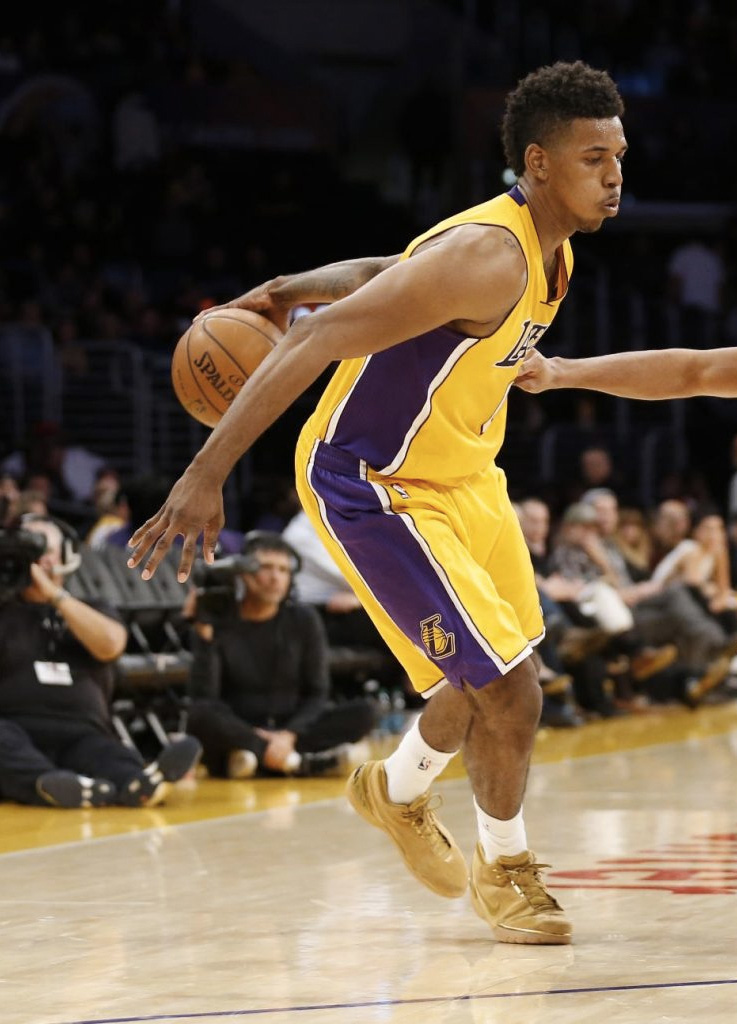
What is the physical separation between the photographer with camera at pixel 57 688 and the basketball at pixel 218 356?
2.51m

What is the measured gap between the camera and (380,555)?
170 inches

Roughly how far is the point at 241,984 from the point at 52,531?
391 cm

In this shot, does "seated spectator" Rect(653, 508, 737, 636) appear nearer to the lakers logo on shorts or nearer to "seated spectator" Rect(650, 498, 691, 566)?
"seated spectator" Rect(650, 498, 691, 566)

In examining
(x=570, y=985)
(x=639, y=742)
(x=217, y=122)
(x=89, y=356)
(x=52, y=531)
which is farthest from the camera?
(x=217, y=122)

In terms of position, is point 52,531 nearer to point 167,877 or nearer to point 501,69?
point 167,877

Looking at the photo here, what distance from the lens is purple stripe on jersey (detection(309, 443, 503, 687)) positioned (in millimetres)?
4203

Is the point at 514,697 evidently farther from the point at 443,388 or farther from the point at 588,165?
the point at 588,165

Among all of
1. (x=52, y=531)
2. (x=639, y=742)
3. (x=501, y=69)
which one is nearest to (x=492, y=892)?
(x=52, y=531)

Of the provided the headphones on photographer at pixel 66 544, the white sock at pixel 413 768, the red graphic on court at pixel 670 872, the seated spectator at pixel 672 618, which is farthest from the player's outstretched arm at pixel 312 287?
the seated spectator at pixel 672 618

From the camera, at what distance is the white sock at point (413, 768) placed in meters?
4.63

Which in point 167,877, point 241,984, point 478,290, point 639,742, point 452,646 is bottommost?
point 639,742

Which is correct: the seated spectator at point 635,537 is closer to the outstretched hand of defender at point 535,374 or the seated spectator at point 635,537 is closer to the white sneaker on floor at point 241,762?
the white sneaker on floor at point 241,762

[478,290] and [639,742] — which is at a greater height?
[478,290]

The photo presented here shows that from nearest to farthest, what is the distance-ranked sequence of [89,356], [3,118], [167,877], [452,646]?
[452,646] < [167,877] < [89,356] < [3,118]
